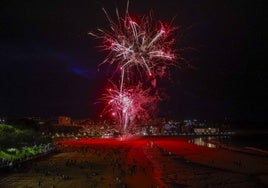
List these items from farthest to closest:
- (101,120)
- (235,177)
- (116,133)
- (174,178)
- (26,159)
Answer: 1. (101,120)
2. (116,133)
3. (26,159)
4. (235,177)
5. (174,178)

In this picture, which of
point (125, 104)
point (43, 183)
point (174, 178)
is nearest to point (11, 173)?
point (43, 183)

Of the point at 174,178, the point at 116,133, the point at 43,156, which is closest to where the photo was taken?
the point at 174,178

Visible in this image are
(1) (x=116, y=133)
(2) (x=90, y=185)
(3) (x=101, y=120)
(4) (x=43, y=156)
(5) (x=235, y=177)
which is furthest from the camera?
(3) (x=101, y=120)

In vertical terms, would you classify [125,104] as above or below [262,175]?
above

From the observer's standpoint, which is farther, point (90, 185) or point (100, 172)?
point (100, 172)

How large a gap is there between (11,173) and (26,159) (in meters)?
5.58

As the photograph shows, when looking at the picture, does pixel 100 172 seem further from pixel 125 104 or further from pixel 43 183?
pixel 125 104

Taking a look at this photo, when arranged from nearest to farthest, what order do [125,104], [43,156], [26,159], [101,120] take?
[26,159] → [43,156] → [125,104] → [101,120]

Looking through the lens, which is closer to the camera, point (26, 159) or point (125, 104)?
point (26, 159)

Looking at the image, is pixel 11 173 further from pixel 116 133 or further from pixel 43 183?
pixel 116 133

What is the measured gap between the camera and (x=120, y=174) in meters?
21.3

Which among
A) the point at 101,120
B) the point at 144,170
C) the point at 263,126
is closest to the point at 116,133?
the point at 101,120

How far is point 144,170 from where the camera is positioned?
76.3 feet

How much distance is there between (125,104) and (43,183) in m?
32.1
